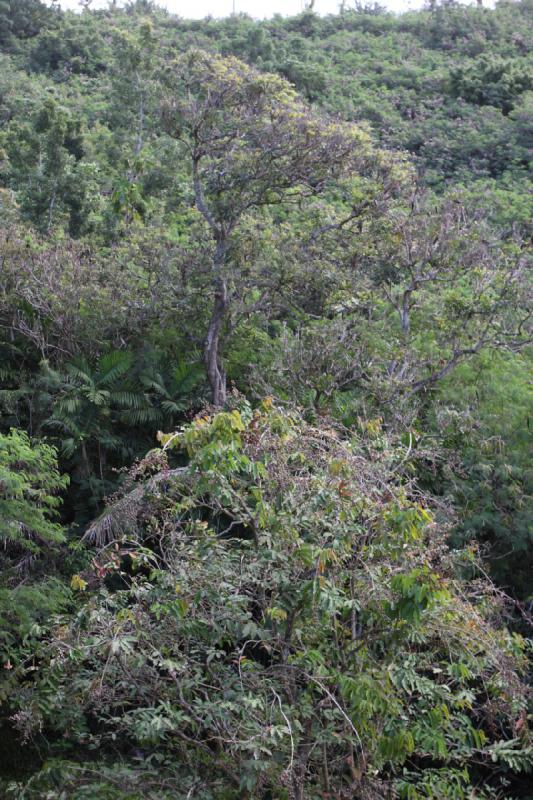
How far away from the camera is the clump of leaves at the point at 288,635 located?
536 cm

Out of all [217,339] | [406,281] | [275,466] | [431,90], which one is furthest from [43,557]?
[431,90]

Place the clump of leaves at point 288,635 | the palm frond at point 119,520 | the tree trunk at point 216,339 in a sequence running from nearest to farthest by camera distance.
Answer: the clump of leaves at point 288,635 → the palm frond at point 119,520 → the tree trunk at point 216,339

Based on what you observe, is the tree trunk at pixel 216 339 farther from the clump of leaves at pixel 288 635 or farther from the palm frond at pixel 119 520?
the clump of leaves at pixel 288 635

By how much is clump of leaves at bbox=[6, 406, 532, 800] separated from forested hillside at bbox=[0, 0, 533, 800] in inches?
1.2

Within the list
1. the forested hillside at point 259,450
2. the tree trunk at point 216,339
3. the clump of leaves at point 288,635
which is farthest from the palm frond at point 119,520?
the tree trunk at point 216,339

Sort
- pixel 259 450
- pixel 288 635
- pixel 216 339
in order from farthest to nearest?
1. pixel 216 339
2. pixel 259 450
3. pixel 288 635

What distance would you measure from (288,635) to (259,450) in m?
1.21

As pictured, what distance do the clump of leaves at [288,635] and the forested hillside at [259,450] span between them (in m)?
0.03

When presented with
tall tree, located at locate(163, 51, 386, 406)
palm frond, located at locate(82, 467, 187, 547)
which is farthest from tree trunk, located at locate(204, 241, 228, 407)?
palm frond, located at locate(82, 467, 187, 547)

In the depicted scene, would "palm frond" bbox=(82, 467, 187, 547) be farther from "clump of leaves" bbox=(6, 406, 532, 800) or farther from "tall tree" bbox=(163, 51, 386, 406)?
"tall tree" bbox=(163, 51, 386, 406)

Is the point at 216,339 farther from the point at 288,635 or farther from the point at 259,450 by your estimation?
the point at 288,635

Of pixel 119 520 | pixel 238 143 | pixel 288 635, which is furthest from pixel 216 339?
pixel 288 635

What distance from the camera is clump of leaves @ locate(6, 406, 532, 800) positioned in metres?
5.36

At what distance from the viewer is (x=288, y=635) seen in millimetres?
5742
